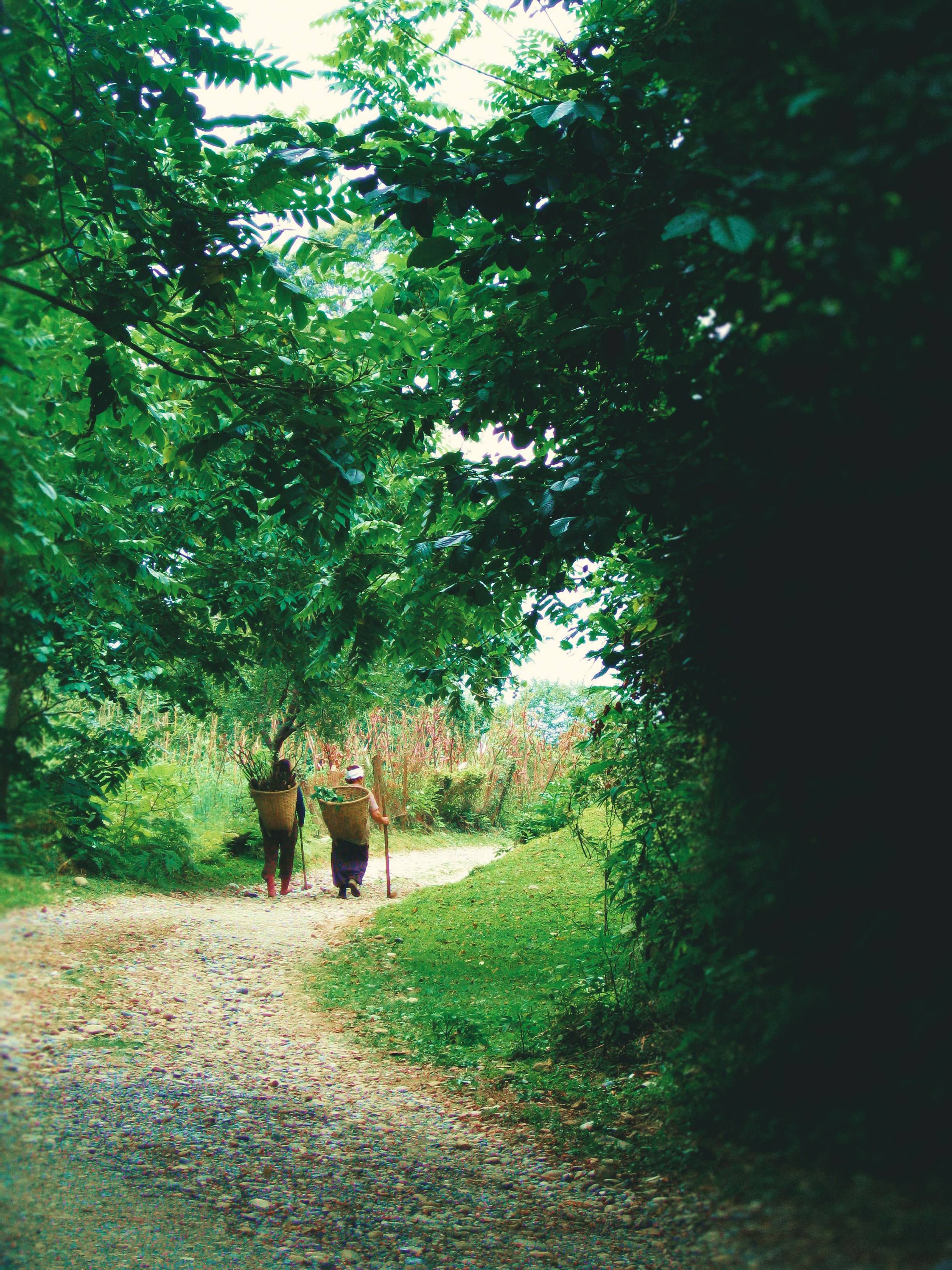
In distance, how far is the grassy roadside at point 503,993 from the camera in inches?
158

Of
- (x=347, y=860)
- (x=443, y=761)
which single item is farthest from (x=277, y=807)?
(x=443, y=761)

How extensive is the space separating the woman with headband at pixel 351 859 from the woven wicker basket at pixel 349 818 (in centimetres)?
5

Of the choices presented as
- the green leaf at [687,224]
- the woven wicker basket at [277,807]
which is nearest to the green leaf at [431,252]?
the green leaf at [687,224]

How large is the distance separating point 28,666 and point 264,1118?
2926 millimetres

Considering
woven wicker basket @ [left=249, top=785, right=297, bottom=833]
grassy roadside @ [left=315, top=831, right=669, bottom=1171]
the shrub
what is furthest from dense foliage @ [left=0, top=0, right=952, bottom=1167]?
woven wicker basket @ [left=249, top=785, right=297, bottom=833]

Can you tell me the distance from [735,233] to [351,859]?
10620 millimetres

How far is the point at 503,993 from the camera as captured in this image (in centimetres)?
628

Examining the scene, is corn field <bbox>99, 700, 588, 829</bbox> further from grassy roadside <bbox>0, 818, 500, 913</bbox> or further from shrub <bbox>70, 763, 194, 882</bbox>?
shrub <bbox>70, 763, 194, 882</bbox>

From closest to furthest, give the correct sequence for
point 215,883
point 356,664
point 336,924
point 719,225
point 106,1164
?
point 719,225, point 106,1164, point 356,664, point 336,924, point 215,883

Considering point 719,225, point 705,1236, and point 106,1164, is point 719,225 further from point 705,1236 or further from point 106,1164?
point 106,1164

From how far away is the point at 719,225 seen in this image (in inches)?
74.2

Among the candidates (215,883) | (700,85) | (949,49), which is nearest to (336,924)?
(215,883)

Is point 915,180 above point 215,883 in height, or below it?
above

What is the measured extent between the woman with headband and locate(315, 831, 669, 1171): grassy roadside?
3.26ft
